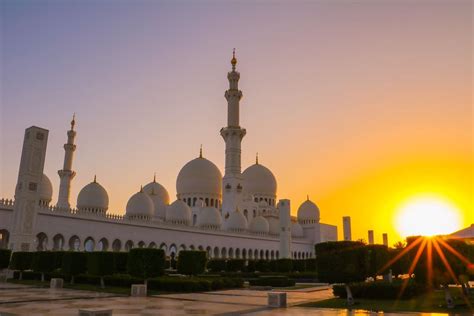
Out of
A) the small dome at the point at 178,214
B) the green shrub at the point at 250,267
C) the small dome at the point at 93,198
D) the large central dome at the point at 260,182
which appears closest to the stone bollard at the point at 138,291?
the green shrub at the point at 250,267

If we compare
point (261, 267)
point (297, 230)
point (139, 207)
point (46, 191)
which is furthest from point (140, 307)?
point (297, 230)

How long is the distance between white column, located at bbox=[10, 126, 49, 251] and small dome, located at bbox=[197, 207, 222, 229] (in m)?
25.2

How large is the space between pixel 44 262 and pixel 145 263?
812 centimetres

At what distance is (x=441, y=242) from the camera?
14516mm

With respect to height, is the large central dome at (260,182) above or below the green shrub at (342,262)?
above

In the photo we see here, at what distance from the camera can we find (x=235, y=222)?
183ft

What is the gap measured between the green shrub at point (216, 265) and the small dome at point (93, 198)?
18.8 m

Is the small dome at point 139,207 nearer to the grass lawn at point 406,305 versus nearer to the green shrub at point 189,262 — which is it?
the green shrub at point 189,262

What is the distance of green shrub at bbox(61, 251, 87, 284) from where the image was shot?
23.3m

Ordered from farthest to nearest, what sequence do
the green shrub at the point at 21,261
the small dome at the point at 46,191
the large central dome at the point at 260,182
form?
the large central dome at the point at 260,182
the small dome at the point at 46,191
the green shrub at the point at 21,261

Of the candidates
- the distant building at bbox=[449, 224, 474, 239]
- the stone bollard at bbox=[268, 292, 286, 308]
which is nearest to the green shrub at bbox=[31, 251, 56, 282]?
the stone bollard at bbox=[268, 292, 286, 308]

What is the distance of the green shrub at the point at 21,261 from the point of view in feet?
86.2

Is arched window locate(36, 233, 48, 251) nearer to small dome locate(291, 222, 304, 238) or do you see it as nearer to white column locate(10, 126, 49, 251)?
white column locate(10, 126, 49, 251)

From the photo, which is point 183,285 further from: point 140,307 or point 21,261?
point 21,261
